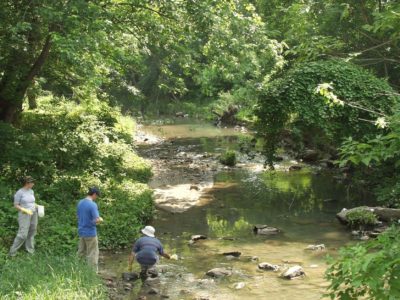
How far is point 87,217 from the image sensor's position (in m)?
9.69

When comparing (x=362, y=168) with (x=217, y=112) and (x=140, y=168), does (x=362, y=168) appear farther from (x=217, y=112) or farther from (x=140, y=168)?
(x=217, y=112)

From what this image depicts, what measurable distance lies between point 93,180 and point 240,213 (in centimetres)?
512

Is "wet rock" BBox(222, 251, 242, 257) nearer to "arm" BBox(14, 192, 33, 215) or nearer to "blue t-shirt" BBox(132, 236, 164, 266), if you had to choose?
"blue t-shirt" BBox(132, 236, 164, 266)

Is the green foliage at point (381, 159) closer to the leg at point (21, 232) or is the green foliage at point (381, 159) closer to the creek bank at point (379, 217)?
the creek bank at point (379, 217)

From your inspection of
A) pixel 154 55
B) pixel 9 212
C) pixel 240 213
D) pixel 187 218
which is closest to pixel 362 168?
pixel 240 213

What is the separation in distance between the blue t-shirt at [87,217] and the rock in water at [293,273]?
4.19m

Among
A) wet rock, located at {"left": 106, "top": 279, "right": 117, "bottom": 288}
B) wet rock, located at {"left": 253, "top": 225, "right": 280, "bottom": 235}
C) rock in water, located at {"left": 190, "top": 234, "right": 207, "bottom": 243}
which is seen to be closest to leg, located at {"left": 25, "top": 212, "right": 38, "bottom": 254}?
wet rock, located at {"left": 106, "top": 279, "right": 117, "bottom": 288}

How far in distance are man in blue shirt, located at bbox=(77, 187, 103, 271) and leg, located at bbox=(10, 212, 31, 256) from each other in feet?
3.63

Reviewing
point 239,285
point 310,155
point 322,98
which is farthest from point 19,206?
point 310,155

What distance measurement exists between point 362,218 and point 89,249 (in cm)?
847

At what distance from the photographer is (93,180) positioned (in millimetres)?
15578

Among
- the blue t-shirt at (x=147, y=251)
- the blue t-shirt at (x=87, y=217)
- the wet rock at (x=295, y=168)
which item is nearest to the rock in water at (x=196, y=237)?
the blue t-shirt at (x=147, y=251)

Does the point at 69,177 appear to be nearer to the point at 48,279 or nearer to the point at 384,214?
the point at 48,279

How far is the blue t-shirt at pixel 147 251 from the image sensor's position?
33.6ft
